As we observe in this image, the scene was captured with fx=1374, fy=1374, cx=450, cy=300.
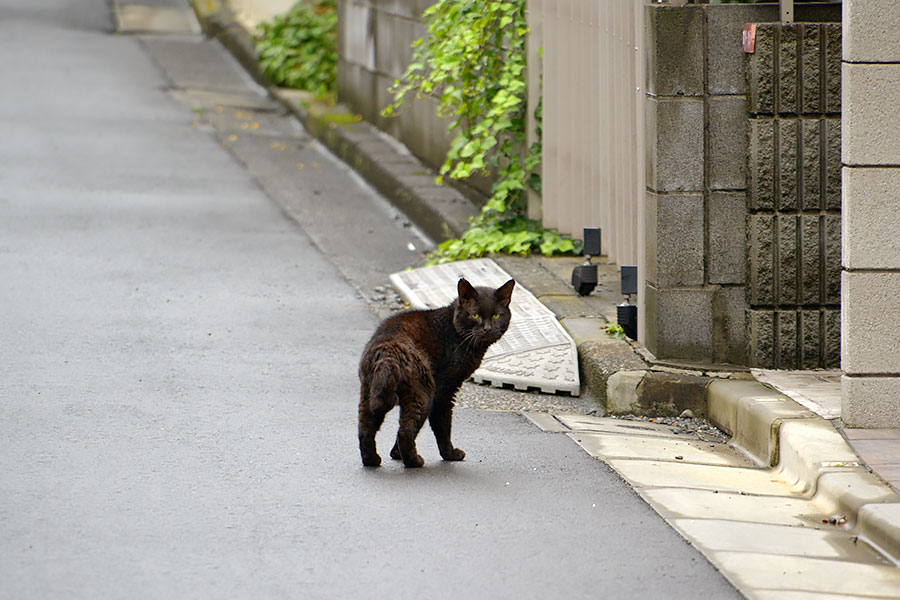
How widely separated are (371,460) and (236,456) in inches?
24.0

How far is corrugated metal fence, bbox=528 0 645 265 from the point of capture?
8.12 meters

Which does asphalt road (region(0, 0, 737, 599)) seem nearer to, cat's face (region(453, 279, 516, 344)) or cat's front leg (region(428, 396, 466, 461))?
cat's front leg (region(428, 396, 466, 461))

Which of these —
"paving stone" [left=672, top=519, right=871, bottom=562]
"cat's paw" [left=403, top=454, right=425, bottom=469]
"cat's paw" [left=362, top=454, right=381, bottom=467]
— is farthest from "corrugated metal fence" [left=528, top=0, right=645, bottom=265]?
"paving stone" [left=672, top=519, right=871, bottom=562]

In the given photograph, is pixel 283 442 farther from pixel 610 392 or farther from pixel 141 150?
pixel 141 150

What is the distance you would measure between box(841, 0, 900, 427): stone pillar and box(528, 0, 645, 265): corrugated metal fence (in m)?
1.74

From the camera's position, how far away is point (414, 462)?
578cm

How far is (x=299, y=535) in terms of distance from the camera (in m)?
4.96

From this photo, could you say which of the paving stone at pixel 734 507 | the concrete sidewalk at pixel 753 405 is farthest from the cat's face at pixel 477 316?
the concrete sidewalk at pixel 753 405

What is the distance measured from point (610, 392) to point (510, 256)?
2694 mm

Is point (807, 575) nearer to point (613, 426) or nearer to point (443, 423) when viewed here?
point (443, 423)

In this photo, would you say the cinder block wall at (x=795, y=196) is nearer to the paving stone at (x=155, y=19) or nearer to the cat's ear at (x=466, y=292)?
the cat's ear at (x=466, y=292)

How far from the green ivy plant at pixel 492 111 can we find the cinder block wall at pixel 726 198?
8.55 feet

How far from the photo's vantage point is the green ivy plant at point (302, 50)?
17.3 m

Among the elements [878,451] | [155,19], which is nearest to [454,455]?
[878,451]
